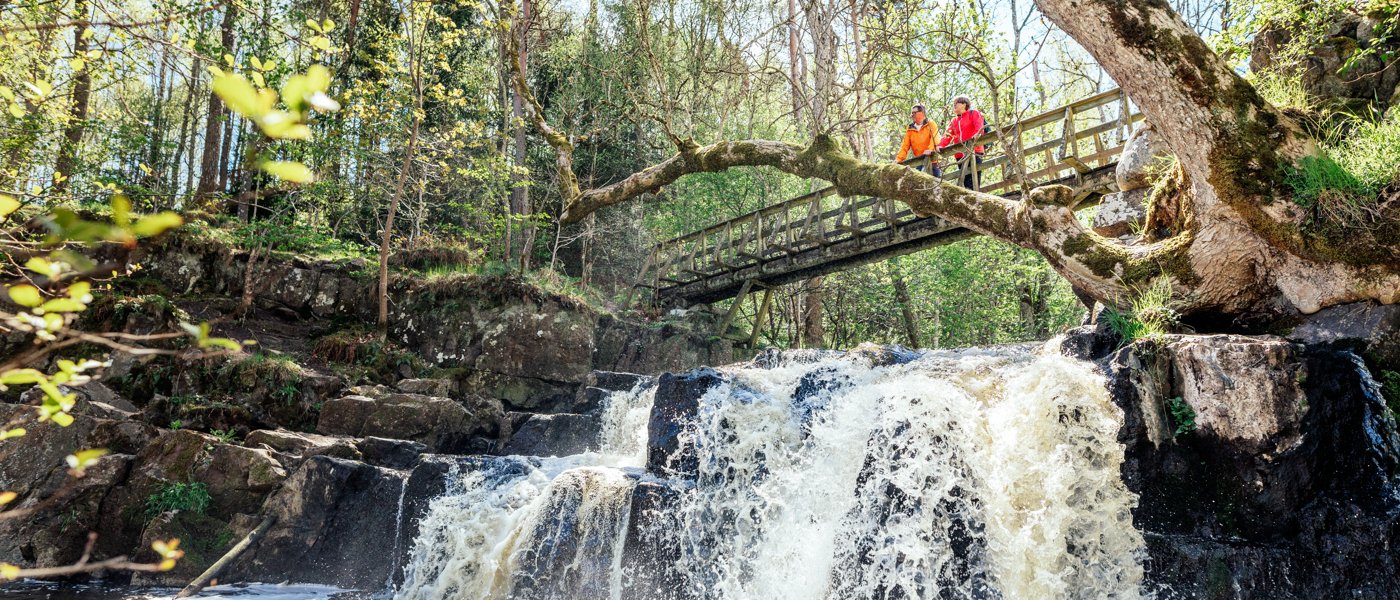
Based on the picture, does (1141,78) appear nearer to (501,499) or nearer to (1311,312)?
(1311,312)

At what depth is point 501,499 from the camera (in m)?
7.23

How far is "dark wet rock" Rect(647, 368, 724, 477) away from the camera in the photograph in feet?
22.9

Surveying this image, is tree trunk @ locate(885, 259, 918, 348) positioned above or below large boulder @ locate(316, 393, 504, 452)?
above

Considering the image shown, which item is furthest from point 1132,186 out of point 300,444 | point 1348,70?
point 300,444

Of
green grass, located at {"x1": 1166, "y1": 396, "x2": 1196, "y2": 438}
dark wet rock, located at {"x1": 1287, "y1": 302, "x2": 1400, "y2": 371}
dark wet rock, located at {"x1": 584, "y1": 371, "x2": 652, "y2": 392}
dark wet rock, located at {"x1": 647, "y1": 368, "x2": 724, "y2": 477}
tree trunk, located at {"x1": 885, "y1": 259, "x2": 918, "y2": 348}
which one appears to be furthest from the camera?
tree trunk, located at {"x1": 885, "y1": 259, "x2": 918, "y2": 348}

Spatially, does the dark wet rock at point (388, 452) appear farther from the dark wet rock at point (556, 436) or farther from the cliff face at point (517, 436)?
the dark wet rock at point (556, 436)

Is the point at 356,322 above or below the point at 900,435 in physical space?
above

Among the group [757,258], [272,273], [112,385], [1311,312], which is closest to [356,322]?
[272,273]

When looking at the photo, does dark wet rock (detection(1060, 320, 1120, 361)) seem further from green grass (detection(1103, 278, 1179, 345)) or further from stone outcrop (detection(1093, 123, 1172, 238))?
stone outcrop (detection(1093, 123, 1172, 238))

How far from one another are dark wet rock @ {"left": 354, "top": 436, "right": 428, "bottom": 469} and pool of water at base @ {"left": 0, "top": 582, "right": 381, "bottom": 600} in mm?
1404

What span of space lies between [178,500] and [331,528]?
5.05ft

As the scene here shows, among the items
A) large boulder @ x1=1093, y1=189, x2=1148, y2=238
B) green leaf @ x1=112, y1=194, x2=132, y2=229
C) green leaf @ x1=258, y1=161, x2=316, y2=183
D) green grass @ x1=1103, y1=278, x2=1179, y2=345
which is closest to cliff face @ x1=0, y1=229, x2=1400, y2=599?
green grass @ x1=1103, y1=278, x2=1179, y2=345

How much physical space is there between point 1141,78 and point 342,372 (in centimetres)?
995

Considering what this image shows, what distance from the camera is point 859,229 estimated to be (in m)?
11.8
